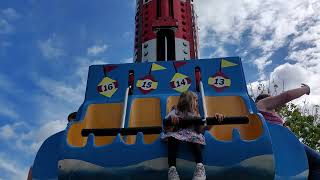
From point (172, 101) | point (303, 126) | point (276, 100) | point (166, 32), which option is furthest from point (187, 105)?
point (303, 126)

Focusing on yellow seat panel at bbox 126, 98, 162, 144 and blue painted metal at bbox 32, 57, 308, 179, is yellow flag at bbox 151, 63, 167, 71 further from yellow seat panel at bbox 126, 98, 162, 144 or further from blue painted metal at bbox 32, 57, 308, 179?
blue painted metal at bbox 32, 57, 308, 179

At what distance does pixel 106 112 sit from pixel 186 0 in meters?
3.42

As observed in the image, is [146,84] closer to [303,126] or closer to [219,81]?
[219,81]

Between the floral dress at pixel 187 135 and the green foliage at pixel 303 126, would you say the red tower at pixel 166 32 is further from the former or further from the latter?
the green foliage at pixel 303 126

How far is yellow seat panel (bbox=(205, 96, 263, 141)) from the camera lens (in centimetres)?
378

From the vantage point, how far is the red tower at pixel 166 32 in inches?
253

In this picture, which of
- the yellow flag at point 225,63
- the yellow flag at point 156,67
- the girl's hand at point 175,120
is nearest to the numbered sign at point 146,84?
the yellow flag at point 156,67

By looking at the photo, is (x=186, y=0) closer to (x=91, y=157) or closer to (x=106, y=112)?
(x=106, y=112)

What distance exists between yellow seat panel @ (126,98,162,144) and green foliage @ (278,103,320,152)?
887cm

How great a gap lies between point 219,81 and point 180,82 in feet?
1.36

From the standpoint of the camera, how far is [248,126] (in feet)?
12.5

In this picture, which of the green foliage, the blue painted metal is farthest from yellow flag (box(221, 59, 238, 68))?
the green foliage

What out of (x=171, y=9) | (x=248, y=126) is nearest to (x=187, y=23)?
(x=171, y=9)

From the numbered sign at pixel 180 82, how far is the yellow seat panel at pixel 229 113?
0.28m
